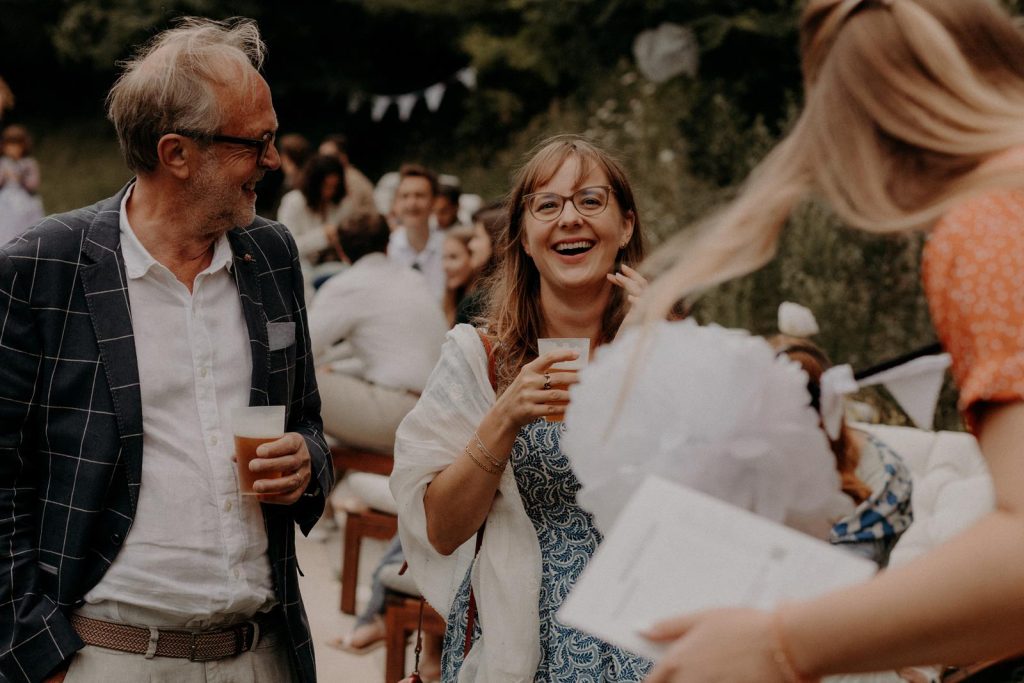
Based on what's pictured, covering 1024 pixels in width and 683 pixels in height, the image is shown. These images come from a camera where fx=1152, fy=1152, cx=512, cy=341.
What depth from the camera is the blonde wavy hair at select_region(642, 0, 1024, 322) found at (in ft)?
4.72

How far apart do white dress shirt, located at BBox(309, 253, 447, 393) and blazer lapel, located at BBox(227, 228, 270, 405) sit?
10.0 ft

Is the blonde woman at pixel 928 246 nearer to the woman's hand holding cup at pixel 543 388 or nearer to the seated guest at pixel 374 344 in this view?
the woman's hand holding cup at pixel 543 388

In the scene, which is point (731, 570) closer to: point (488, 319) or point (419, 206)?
point (488, 319)

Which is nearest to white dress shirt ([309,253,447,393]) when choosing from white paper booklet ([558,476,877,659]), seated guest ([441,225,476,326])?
seated guest ([441,225,476,326])

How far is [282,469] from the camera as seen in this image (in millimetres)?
2619

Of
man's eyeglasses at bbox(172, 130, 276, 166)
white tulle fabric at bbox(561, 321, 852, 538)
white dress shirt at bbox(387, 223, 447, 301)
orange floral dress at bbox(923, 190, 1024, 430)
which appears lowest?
white dress shirt at bbox(387, 223, 447, 301)

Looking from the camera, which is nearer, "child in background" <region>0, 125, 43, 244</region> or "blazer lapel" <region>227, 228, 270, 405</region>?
"blazer lapel" <region>227, 228, 270, 405</region>

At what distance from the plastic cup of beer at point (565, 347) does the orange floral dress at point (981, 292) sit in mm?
A: 1020

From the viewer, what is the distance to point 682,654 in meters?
1.28

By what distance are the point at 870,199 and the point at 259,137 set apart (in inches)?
65.7

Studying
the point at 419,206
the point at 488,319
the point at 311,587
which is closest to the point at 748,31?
the point at 419,206

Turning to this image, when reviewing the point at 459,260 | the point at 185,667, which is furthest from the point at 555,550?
the point at 459,260

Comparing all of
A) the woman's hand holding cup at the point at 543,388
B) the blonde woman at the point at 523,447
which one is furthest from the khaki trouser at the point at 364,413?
the woman's hand holding cup at the point at 543,388

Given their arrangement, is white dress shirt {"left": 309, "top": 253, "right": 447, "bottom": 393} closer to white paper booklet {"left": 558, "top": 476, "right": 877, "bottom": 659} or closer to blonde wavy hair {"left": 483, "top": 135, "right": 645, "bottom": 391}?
blonde wavy hair {"left": 483, "top": 135, "right": 645, "bottom": 391}
